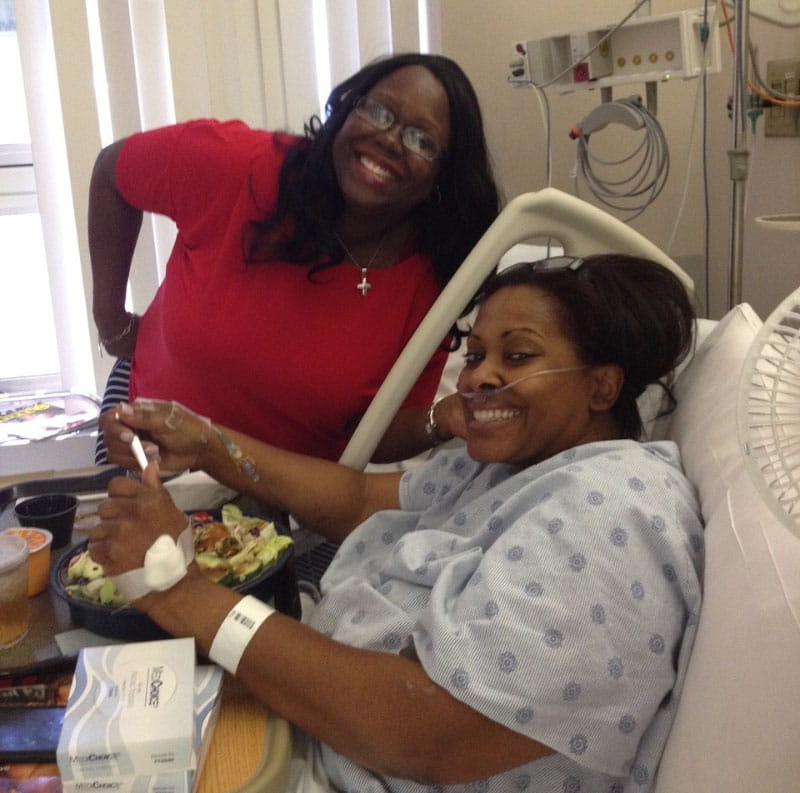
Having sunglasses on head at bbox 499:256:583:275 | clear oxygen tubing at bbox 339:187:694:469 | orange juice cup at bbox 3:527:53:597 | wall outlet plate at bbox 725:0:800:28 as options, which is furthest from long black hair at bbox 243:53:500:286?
orange juice cup at bbox 3:527:53:597

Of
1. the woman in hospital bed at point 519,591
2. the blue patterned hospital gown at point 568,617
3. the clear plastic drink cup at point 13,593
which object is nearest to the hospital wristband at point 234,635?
the woman in hospital bed at point 519,591

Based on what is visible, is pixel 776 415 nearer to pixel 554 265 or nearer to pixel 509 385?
pixel 509 385

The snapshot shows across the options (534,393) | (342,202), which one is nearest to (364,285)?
(342,202)

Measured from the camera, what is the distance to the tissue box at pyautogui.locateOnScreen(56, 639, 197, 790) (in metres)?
0.76

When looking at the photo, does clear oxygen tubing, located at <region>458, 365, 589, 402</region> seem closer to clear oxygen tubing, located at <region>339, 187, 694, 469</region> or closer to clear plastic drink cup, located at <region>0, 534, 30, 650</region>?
clear oxygen tubing, located at <region>339, 187, 694, 469</region>

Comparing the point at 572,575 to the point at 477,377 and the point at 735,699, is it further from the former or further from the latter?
the point at 477,377

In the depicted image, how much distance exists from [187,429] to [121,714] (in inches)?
25.9

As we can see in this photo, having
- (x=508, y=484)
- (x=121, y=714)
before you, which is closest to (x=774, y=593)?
(x=508, y=484)

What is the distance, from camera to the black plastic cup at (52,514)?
1.24m

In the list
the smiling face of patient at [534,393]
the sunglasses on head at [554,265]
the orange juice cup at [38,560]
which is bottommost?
the orange juice cup at [38,560]

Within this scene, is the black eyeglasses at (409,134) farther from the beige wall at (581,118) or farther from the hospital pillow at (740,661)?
the beige wall at (581,118)

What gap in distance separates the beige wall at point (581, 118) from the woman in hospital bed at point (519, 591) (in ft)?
4.57

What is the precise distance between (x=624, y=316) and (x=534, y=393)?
0.16 m

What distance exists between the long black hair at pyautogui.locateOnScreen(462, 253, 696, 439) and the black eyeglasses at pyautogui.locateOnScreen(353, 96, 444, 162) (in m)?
0.44
